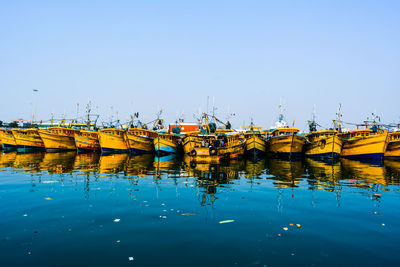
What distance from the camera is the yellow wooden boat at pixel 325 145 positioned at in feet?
112

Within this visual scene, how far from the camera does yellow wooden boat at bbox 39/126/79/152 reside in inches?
1672

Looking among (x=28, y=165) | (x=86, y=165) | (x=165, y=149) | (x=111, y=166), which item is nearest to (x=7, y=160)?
(x=28, y=165)

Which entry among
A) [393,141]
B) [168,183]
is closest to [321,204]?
[168,183]

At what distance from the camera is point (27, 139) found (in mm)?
45844

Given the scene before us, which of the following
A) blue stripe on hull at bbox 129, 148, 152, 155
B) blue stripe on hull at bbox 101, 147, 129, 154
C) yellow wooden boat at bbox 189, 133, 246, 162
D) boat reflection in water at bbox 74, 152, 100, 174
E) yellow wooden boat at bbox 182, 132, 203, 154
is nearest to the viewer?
boat reflection in water at bbox 74, 152, 100, 174

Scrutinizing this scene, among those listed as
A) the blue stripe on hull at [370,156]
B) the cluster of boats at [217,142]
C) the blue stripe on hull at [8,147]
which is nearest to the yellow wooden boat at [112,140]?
the cluster of boats at [217,142]

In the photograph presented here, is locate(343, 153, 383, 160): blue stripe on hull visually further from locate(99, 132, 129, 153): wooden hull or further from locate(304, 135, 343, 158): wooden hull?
locate(99, 132, 129, 153): wooden hull

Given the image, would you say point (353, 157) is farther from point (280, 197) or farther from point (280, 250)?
point (280, 250)

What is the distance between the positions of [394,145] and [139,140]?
125ft

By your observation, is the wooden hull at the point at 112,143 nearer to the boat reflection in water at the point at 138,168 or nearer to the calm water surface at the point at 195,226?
the boat reflection in water at the point at 138,168

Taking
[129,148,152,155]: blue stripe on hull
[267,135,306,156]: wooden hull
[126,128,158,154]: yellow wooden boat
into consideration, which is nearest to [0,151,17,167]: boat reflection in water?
[126,128,158,154]: yellow wooden boat

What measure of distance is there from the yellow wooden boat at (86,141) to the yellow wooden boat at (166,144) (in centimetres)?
1253

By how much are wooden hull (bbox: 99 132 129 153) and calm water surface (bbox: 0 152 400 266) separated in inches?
1094

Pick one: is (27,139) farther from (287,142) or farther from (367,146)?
(367,146)
